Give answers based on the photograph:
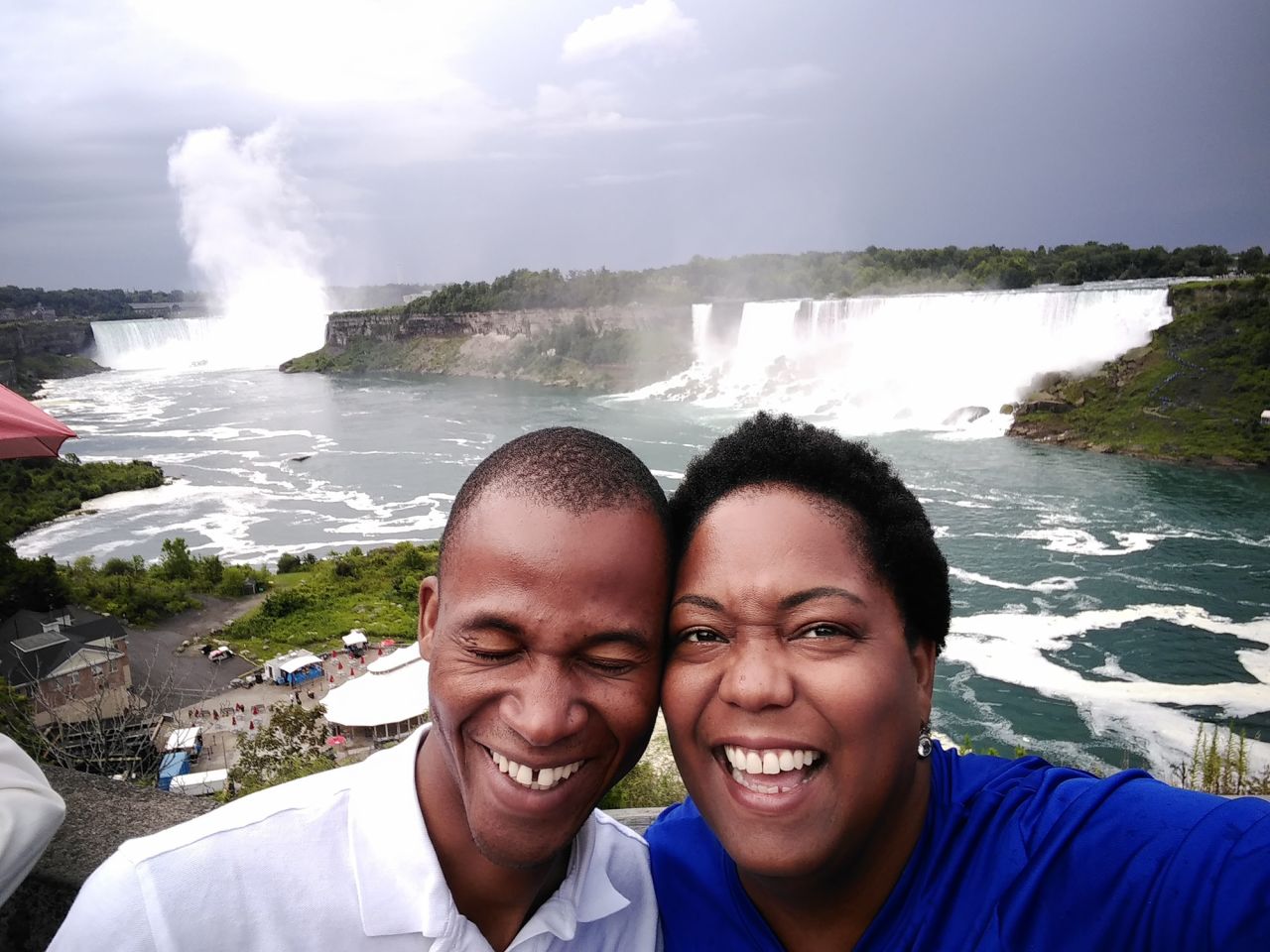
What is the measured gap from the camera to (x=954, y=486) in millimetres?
30922

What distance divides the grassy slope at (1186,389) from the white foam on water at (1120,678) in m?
19.5

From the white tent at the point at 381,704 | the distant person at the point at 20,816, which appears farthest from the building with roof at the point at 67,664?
the distant person at the point at 20,816

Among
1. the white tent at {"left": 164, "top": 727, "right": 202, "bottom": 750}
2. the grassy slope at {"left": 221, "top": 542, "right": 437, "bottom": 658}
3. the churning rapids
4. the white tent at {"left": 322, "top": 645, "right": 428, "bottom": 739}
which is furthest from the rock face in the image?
the white tent at {"left": 322, "top": 645, "right": 428, "bottom": 739}

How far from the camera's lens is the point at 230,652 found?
21.2 metres

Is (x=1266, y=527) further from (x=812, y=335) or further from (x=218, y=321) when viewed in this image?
(x=218, y=321)

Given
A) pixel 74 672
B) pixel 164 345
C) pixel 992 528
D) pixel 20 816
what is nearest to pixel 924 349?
pixel 992 528

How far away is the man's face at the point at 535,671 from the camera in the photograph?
1.62 m

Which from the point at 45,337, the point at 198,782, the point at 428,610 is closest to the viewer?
the point at 428,610

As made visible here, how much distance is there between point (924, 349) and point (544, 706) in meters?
50.9

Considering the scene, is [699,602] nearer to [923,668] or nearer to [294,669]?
[923,668]

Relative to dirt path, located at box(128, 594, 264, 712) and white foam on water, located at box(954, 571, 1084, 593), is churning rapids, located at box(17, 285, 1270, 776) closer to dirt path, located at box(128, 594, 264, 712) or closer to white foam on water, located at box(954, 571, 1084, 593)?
white foam on water, located at box(954, 571, 1084, 593)

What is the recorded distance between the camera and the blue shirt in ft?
4.78

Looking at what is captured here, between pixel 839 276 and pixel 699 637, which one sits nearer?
pixel 699 637

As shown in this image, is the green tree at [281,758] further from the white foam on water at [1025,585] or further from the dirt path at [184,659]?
the white foam on water at [1025,585]
